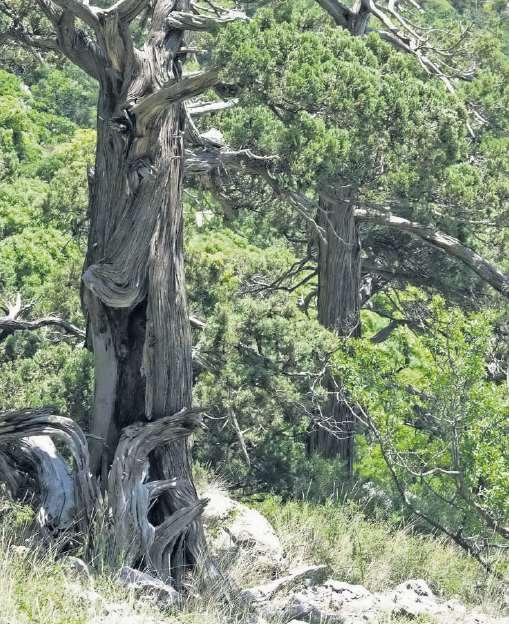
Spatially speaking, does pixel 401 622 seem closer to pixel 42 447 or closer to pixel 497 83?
pixel 42 447

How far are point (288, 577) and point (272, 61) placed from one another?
14.9ft

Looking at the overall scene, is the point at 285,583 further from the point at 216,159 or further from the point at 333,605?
the point at 216,159

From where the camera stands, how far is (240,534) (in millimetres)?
10234

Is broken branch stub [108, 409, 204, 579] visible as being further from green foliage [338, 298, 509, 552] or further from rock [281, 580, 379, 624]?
green foliage [338, 298, 509, 552]

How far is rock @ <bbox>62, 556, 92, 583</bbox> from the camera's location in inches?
286

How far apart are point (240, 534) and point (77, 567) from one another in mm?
2988

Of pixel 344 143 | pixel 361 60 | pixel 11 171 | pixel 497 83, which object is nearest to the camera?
pixel 344 143

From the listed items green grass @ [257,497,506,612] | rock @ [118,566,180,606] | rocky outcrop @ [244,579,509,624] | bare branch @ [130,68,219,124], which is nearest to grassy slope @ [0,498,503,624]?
green grass @ [257,497,506,612]

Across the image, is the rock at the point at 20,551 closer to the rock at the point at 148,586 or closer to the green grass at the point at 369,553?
the rock at the point at 148,586

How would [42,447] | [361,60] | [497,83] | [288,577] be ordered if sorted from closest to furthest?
1. [42,447]
2. [288,577]
3. [361,60]
4. [497,83]

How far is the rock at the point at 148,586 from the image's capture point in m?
7.35

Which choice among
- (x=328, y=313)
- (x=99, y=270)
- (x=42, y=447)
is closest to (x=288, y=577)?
(x=42, y=447)

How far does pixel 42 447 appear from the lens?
8609 millimetres

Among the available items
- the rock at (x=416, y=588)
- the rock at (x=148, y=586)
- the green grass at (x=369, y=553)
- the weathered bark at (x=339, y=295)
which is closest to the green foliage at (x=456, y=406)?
the green grass at (x=369, y=553)
